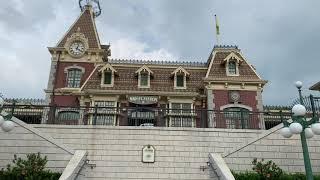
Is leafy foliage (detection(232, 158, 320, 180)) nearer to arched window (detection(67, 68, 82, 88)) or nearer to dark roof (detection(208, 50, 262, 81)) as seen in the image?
dark roof (detection(208, 50, 262, 81))

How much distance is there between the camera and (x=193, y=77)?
30.0 m

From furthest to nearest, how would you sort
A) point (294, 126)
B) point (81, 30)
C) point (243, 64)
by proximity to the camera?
point (81, 30)
point (243, 64)
point (294, 126)

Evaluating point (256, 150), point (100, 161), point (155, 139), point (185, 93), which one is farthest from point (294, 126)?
point (185, 93)

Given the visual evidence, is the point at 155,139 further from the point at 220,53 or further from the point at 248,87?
the point at 220,53

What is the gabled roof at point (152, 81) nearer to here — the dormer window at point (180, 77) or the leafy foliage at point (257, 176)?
the dormer window at point (180, 77)

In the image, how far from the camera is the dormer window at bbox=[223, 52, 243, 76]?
2902cm

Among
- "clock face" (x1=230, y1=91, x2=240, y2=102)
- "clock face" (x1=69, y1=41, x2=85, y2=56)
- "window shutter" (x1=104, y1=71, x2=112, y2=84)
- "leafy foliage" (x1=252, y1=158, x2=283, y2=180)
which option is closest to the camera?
"leafy foliage" (x1=252, y1=158, x2=283, y2=180)

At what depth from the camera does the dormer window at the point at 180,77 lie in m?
29.0

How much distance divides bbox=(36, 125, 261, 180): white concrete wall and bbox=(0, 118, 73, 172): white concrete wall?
93 cm

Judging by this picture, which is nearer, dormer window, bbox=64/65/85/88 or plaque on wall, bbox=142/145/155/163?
plaque on wall, bbox=142/145/155/163

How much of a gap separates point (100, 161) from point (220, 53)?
58.7ft

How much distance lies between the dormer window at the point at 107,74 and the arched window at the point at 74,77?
8.55 ft

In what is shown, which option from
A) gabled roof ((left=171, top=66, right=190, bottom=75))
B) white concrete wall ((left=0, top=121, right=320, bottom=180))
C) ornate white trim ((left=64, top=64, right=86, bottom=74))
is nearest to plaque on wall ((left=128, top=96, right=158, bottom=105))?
gabled roof ((left=171, top=66, right=190, bottom=75))

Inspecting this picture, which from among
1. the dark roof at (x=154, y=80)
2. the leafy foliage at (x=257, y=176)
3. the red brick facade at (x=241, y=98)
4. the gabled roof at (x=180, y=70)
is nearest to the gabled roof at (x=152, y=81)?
the dark roof at (x=154, y=80)
